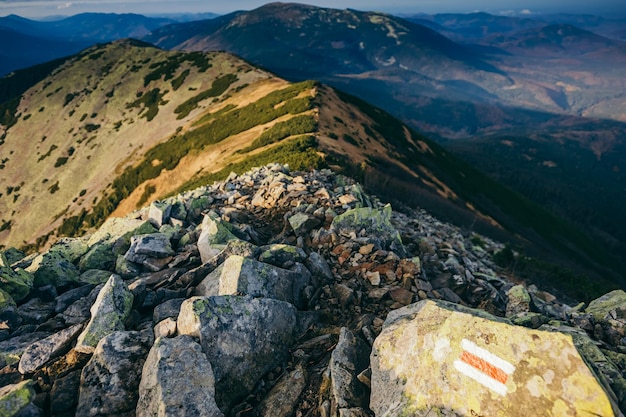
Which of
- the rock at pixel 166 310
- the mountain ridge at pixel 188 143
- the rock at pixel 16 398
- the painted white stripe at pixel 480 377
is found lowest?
the mountain ridge at pixel 188 143

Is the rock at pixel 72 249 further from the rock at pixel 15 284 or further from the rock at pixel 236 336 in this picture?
the rock at pixel 236 336

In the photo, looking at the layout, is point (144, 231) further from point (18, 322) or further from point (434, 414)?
point (434, 414)

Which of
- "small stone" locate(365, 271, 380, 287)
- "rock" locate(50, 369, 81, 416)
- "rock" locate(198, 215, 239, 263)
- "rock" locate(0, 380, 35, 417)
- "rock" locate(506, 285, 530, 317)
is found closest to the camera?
"rock" locate(0, 380, 35, 417)

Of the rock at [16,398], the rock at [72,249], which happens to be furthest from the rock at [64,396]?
the rock at [72,249]

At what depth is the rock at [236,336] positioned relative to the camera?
791 cm

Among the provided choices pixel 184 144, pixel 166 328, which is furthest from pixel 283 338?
pixel 184 144

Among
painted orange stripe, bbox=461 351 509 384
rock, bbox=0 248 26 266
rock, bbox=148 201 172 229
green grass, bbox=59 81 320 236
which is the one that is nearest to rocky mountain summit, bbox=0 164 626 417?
painted orange stripe, bbox=461 351 509 384

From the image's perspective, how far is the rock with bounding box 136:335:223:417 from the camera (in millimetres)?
6859

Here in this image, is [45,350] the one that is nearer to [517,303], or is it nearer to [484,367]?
[484,367]

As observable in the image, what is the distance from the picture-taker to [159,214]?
16.7 m

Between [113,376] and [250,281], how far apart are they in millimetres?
3813

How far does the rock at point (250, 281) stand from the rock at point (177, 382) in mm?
2190

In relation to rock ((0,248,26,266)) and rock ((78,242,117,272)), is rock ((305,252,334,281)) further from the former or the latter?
rock ((0,248,26,266))

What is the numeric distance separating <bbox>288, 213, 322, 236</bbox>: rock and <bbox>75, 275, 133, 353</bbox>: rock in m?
7.21
